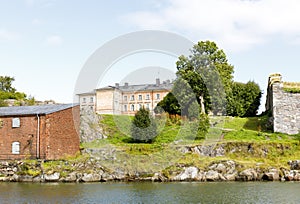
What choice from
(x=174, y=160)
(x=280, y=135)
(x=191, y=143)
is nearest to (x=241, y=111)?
→ (x=280, y=135)

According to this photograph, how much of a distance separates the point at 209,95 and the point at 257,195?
27.3 meters

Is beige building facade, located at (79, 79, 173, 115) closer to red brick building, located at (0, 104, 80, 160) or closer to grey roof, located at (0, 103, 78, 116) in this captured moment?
grey roof, located at (0, 103, 78, 116)

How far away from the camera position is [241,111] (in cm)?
5059

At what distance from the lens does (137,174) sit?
27688 mm

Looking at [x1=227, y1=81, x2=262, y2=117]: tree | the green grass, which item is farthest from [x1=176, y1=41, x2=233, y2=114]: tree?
the green grass

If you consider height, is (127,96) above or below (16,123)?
above

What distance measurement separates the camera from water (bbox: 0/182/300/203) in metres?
18.0

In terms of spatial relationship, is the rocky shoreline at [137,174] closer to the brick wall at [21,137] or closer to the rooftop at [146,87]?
the brick wall at [21,137]

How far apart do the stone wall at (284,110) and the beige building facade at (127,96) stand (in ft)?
80.9

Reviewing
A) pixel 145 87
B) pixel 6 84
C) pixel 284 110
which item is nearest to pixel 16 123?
pixel 284 110

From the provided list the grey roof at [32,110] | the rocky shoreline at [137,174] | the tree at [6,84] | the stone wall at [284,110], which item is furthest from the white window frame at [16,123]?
the tree at [6,84]

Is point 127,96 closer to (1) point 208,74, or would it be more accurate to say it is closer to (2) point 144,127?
(1) point 208,74

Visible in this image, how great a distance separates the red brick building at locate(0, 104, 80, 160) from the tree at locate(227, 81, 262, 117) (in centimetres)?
2522

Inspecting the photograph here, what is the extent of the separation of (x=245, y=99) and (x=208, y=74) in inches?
435
